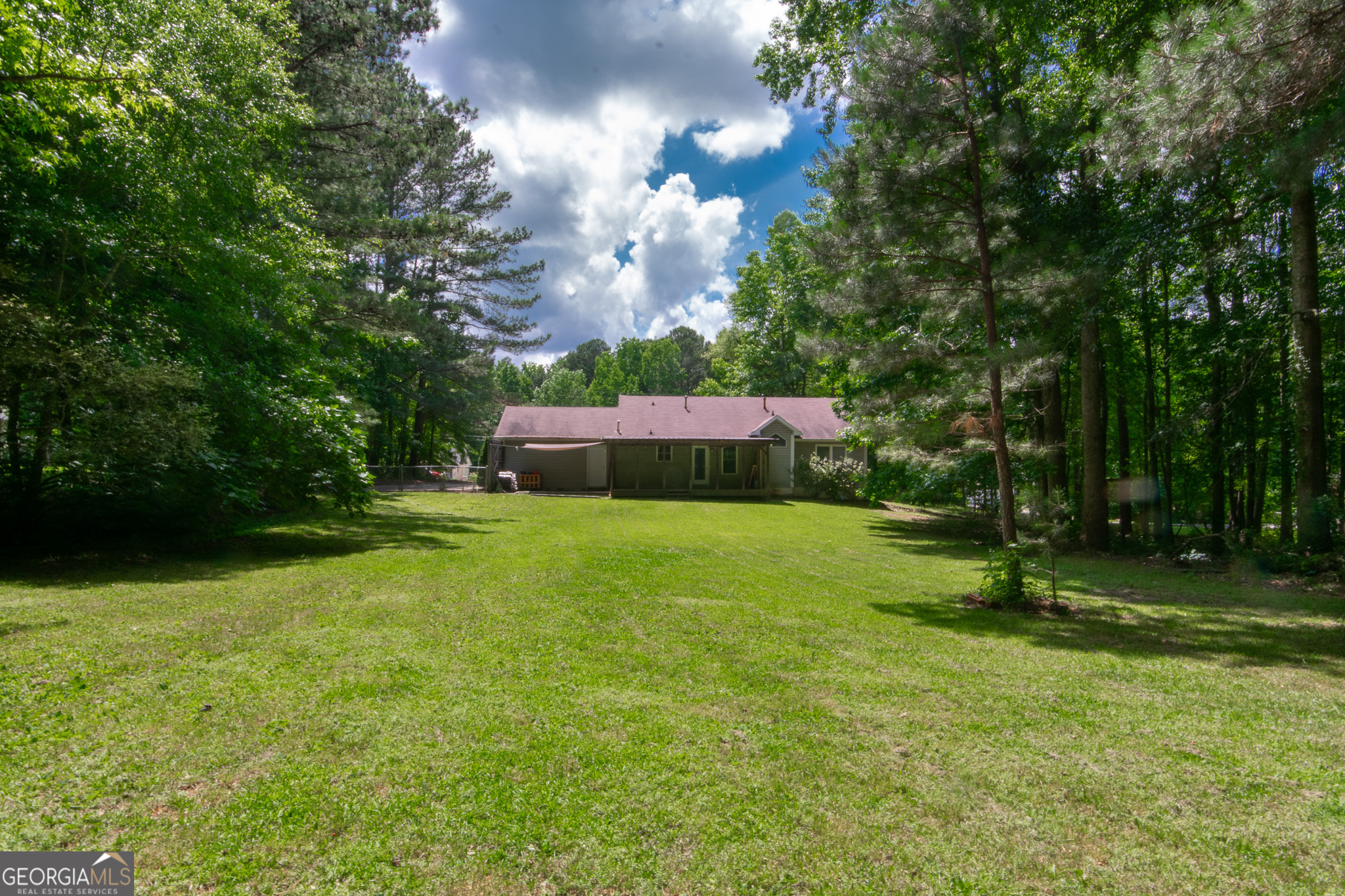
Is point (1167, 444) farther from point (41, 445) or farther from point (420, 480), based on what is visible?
point (420, 480)

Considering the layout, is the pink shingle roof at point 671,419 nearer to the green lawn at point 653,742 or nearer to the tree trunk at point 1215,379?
the tree trunk at point 1215,379

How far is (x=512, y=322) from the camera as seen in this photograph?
28797 millimetres

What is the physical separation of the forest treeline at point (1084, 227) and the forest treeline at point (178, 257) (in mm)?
8061

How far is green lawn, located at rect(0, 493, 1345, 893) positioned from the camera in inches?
90.7

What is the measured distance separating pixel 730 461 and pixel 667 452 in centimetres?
263

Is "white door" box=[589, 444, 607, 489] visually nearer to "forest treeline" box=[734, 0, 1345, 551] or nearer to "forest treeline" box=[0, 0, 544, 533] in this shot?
"forest treeline" box=[0, 0, 544, 533]

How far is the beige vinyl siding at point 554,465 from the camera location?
24578 millimetres

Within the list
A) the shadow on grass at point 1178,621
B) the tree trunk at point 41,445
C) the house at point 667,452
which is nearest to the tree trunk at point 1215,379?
the shadow on grass at point 1178,621

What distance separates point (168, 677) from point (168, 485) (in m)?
5.44

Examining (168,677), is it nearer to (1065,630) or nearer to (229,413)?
(229,413)

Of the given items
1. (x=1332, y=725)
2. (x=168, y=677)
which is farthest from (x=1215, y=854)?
(x=168, y=677)

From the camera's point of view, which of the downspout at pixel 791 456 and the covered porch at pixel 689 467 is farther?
the downspout at pixel 791 456

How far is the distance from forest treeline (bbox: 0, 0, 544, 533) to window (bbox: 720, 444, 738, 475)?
44.4ft

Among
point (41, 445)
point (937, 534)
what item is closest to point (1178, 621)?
point (937, 534)
